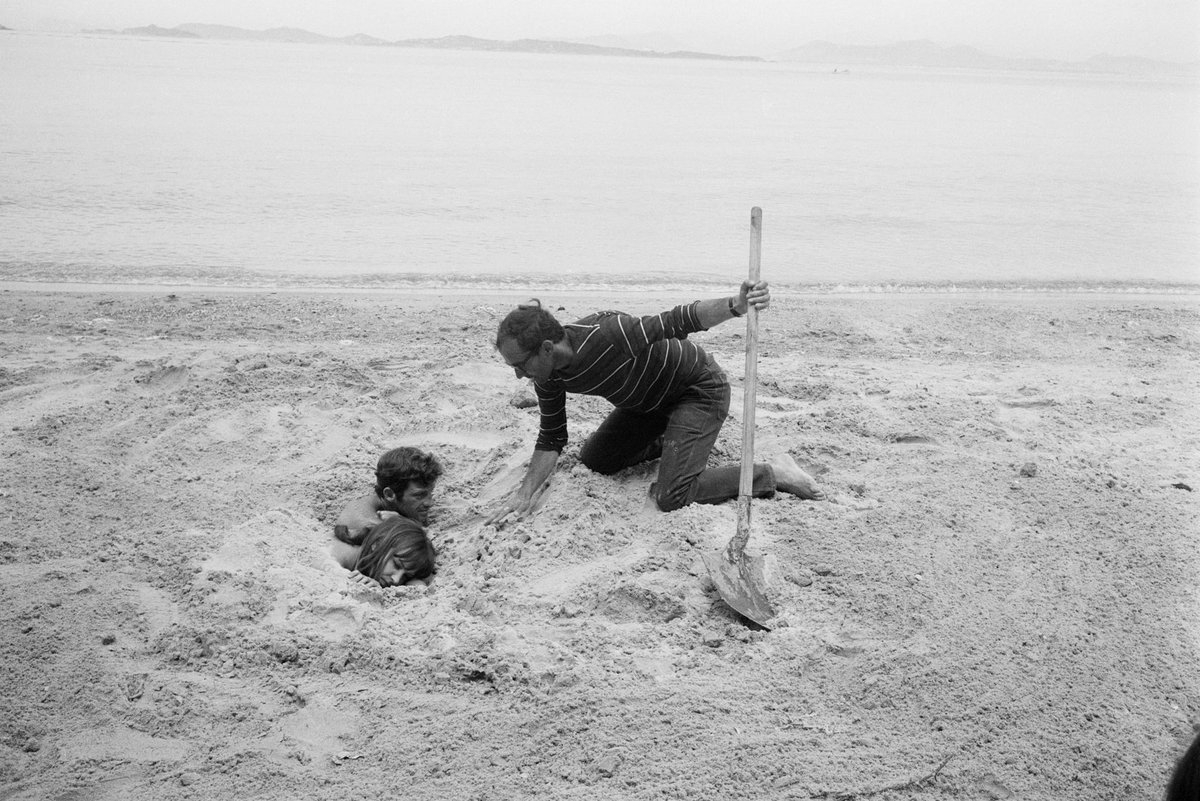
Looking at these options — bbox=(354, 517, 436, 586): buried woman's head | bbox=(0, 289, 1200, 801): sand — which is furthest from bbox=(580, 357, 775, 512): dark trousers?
bbox=(354, 517, 436, 586): buried woman's head

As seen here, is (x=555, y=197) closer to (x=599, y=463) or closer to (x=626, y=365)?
(x=599, y=463)

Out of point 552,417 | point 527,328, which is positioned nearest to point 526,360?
point 527,328

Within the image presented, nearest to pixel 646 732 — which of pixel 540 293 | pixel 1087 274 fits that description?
pixel 540 293

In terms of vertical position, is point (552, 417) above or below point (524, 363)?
below

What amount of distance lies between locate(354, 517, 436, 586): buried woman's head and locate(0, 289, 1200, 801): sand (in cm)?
13

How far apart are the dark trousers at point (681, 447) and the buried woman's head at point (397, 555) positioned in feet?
2.68

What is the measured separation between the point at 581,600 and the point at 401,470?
43.3 inches

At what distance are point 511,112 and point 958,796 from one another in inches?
1016

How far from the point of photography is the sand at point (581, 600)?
2.52m

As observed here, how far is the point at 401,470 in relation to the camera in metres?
3.89

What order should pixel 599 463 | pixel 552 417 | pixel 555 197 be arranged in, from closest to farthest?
pixel 552 417, pixel 599 463, pixel 555 197

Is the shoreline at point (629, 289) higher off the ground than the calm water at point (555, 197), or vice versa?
the calm water at point (555, 197)

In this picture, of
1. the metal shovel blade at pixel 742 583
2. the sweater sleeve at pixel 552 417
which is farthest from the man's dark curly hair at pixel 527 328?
the metal shovel blade at pixel 742 583

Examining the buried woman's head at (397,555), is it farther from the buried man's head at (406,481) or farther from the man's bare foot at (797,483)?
the man's bare foot at (797,483)
